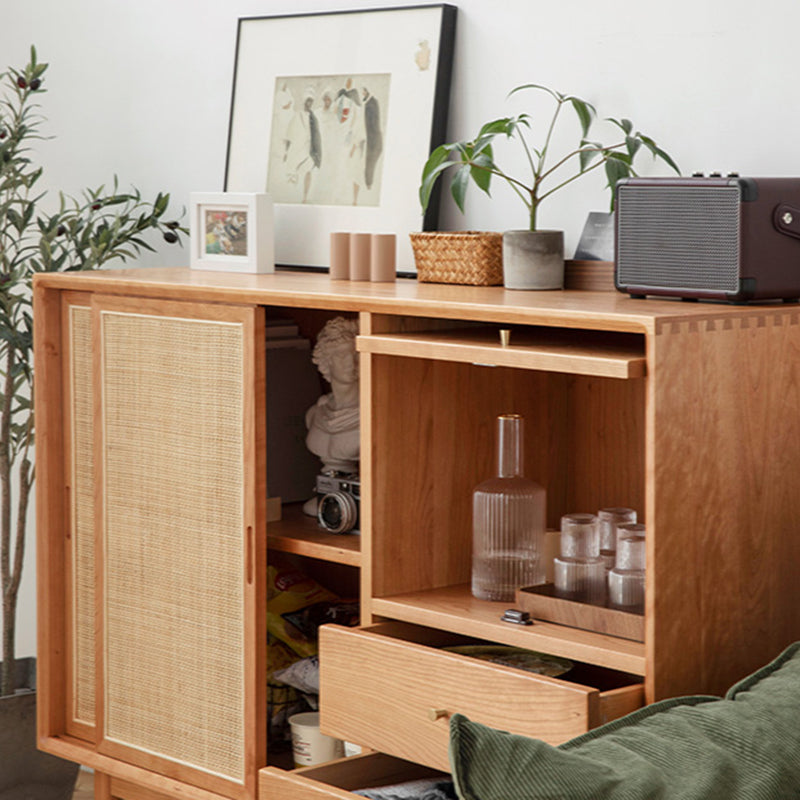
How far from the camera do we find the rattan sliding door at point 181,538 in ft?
6.94

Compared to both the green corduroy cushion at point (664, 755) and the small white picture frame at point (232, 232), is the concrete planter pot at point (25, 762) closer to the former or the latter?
the small white picture frame at point (232, 232)

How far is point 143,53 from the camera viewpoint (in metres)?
2.95

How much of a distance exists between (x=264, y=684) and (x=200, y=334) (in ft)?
1.89

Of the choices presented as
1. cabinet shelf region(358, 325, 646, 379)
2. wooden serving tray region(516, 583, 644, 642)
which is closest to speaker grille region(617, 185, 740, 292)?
cabinet shelf region(358, 325, 646, 379)

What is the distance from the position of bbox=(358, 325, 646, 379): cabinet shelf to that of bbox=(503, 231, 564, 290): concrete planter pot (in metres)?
0.11

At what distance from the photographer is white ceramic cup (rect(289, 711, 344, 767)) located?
2.23 metres

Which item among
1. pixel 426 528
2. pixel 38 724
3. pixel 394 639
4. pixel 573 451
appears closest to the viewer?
pixel 394 639

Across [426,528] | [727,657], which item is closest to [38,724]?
[426,528]

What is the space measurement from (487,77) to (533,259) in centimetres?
46

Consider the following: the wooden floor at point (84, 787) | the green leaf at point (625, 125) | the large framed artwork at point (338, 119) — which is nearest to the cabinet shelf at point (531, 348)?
the green leaf at point (625, 125)

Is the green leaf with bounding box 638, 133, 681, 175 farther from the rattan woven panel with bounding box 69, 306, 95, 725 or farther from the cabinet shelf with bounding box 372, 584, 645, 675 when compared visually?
the rattan woven panel with bounding box 69, 306, 95, 725

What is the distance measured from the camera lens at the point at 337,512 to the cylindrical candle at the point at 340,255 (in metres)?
0.38

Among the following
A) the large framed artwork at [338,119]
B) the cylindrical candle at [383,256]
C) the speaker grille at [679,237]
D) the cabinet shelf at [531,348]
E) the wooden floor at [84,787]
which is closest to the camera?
the cabinet shelf at [531,348]

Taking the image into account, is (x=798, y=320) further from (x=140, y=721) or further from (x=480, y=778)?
(x=140, y=721)
